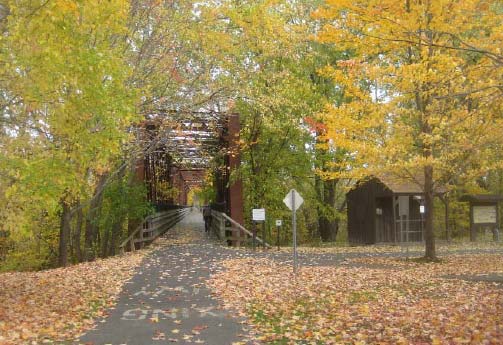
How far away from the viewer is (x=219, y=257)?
Result: 57.5 ft

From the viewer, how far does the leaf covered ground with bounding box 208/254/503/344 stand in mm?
7375

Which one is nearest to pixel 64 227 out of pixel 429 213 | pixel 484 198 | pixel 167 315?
pixel 167 315

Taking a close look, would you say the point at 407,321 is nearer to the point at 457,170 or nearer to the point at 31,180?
the point at 31,180

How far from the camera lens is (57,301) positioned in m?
10.1

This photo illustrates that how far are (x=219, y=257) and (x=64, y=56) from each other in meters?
10.1

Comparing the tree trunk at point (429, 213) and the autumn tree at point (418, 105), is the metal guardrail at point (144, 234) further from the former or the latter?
the tree trunk at point (429, 213)

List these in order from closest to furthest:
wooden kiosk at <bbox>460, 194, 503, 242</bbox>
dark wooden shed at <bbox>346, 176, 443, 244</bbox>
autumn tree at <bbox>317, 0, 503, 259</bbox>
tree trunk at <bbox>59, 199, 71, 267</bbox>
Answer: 1. autumn tree at <bbox>317, 0, 503, 259</bbox>
2. tree trunk at <bbox>59, 199, 71, 267</bbox>
3. dark wooden shed at <bbox>346, 176, 443, 244</bbox>
4. wooden kiosk at <bbox>460, 194, 503, 242</bbox>

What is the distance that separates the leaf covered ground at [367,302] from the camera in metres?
7.38

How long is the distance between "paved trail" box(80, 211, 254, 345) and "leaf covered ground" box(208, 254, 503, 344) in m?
0.47

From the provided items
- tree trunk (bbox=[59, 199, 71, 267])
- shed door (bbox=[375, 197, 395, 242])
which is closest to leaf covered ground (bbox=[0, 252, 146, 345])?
tree trunk (bbox=[59, 199, 71, 267])

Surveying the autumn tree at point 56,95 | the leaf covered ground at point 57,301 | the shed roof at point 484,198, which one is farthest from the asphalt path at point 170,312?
the shed roof at point 484,198

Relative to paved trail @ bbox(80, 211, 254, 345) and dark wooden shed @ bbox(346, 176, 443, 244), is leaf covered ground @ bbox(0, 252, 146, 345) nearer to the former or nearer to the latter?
paved trail @ bbox(80, 211, 254, 345)

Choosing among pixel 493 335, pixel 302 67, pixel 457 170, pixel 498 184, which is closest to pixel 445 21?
pixel 457 170

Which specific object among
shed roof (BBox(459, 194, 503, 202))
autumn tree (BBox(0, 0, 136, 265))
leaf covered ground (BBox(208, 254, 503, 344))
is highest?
autumn tree (BBox(0, 0, 136, 265))
